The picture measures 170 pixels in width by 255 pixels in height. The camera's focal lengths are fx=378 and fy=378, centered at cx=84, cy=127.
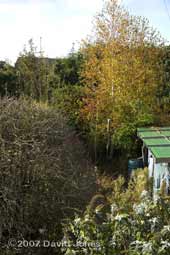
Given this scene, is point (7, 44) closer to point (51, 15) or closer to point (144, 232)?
point (51, 15)

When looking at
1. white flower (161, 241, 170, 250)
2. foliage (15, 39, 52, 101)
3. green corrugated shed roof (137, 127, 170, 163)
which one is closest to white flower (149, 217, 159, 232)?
white flower (161, 241, 170, 250)

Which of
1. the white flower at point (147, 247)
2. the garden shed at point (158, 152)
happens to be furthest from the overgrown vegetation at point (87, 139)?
the garden shed at point (158, 152)

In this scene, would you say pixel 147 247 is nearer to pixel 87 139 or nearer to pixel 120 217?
pixel 120 217

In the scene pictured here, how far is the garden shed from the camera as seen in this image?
23.0ft

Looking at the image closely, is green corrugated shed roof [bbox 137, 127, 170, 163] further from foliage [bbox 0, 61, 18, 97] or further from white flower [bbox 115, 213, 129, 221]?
foliage [bbox 0, 61, 18, 97]

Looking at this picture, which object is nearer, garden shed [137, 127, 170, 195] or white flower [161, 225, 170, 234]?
white flower [161, 225, 170, 234]

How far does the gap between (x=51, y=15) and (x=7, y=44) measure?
2682 mm

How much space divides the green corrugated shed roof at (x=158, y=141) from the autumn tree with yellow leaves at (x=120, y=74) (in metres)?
1.07

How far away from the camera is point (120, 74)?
10586 mm

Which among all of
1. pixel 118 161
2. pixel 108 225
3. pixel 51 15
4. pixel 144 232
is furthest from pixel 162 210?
pixel 51 15

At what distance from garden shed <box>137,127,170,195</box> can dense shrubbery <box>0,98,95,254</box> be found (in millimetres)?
1475

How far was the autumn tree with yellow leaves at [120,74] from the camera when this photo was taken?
34.7 feet

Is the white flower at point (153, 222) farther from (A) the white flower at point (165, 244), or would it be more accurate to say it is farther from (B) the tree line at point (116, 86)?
(B) the tree line at point (116, 86)

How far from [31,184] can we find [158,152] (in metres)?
2.72
